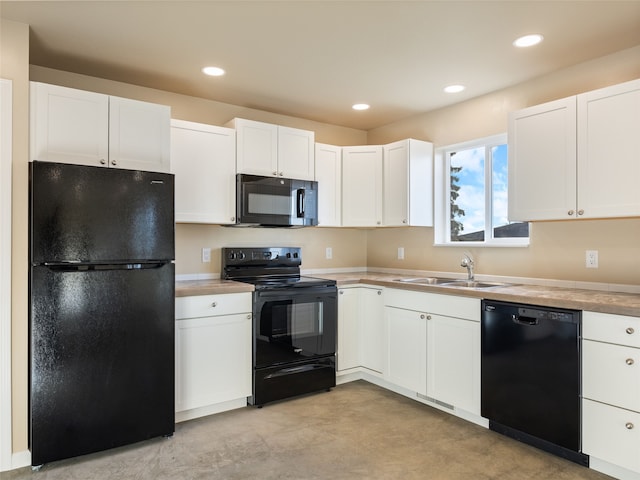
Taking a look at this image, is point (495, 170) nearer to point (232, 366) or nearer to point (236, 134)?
point (236, 134)

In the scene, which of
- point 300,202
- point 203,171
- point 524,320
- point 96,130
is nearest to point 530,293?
point 524,320

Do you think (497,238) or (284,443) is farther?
(497,238)

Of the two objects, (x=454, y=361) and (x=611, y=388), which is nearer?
(x=611, y=388)

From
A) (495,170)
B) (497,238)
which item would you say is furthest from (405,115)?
(497,238)

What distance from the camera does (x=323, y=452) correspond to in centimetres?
252

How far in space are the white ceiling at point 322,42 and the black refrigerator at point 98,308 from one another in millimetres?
812

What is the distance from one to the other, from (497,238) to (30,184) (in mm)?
3225

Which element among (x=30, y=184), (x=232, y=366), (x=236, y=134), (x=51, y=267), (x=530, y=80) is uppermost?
(x=530, y=80)

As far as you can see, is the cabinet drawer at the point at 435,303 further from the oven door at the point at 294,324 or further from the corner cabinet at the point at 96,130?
the corner cabinet at the point at 96,130

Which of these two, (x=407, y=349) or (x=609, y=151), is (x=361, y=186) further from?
(x=609, y=151)

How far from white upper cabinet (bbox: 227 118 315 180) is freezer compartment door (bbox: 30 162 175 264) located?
893 millimetres

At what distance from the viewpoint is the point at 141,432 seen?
2.55 metres

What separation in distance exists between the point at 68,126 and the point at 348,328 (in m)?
2.51

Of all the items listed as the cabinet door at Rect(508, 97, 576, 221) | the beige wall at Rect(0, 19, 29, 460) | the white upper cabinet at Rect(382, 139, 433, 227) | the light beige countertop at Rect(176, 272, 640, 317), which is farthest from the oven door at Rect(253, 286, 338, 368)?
the cabinet door at Rect(508, 97, 576, 221)
